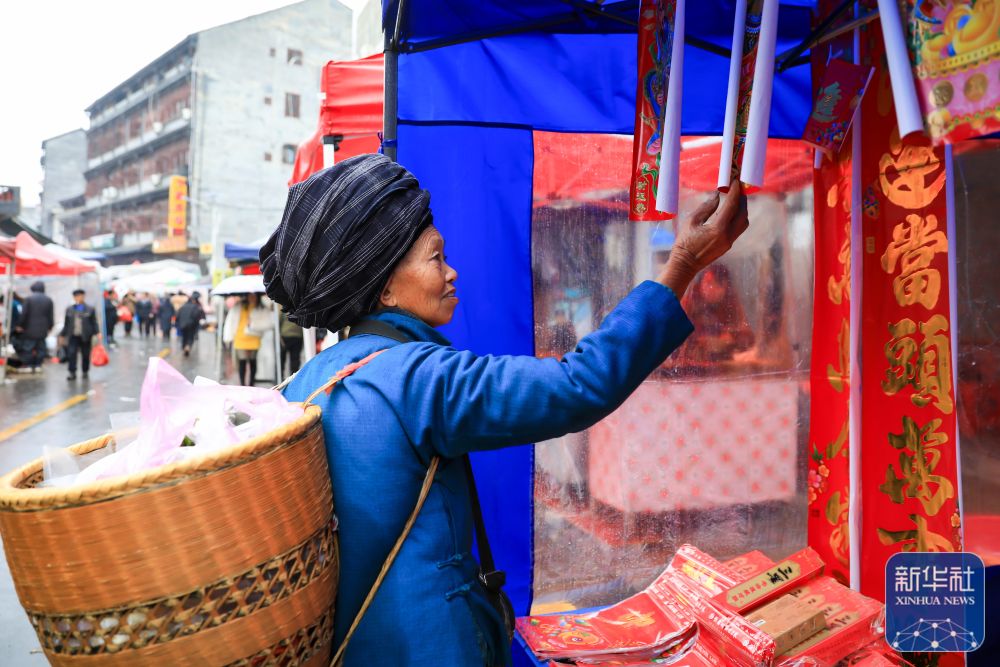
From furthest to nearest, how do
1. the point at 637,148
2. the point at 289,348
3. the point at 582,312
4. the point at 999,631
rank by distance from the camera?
the point at 289,348
the point at 582,312
the point at 999,631
the point at 637,148

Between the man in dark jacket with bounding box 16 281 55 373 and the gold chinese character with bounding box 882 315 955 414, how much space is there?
51.6 ft

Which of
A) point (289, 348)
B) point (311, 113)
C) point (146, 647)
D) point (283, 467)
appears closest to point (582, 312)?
point (283, 467)

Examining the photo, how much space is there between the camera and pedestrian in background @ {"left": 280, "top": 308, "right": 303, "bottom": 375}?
11.1 meters

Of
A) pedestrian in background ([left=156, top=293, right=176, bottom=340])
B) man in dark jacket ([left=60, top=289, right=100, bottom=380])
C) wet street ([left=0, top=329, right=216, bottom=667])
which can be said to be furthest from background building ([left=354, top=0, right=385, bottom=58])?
pedestrian in background ([left=156, top=293, right=176, bottom=340])

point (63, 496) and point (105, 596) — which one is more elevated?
point (63, 496)

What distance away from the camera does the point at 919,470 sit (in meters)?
2.18

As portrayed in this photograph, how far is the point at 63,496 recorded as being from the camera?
0.92 metres

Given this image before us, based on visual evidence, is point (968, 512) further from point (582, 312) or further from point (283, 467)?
point (283, 467)

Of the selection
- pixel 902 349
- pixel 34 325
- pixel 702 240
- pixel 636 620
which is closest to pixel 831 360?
pixel 902 349

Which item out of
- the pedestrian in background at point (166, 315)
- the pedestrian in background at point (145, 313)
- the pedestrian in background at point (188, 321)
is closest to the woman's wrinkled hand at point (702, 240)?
the pedestrian in background at point (188, 321)

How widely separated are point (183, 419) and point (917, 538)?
2.16m

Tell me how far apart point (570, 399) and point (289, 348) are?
1098cm

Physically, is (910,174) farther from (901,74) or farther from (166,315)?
(166,315)

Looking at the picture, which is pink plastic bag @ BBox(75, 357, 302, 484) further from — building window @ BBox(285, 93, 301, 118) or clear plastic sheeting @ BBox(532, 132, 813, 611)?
building window @ BBox(285, 93, 301, 118)
